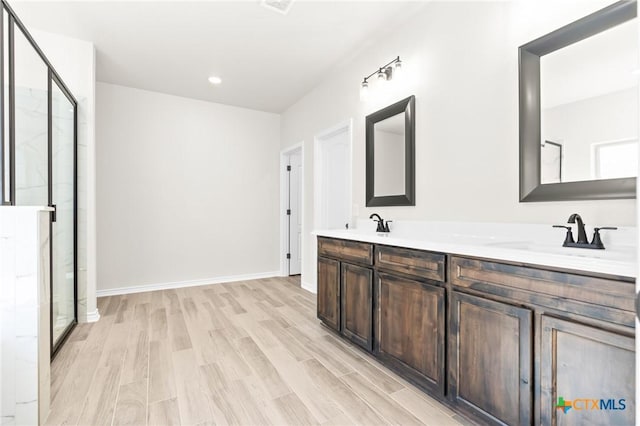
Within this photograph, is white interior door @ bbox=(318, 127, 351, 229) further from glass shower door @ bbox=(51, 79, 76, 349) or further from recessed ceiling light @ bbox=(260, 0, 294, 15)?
glass shower door @ bbox=(51, 79, 76, 349)

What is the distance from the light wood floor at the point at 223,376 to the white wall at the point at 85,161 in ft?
1.11

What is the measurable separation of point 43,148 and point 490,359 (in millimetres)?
3190

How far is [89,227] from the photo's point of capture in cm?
292

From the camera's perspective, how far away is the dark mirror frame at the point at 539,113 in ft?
4.58

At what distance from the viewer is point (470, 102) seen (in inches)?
78.5

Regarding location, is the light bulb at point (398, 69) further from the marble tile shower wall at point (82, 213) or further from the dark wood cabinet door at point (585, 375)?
the marble tile shower wall at point (82, 213)

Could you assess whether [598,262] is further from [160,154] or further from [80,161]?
[160,154]

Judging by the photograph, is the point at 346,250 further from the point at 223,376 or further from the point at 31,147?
the point at 31,147

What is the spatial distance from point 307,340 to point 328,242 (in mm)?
824

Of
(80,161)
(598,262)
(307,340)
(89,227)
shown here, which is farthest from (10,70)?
(598,262)

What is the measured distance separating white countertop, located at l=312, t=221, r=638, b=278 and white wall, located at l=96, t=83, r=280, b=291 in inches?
102

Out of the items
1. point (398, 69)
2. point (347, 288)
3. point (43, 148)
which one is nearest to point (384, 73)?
point (398, 69)

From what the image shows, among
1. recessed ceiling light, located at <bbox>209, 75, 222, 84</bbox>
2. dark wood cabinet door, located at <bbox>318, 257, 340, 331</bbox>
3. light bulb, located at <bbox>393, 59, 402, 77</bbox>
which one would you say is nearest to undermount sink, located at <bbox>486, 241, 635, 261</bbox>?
dark wood cabinet door, located at <bbox>318, 257, 340, 331</bbox>

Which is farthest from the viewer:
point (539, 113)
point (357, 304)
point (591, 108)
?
point (357, 304)
